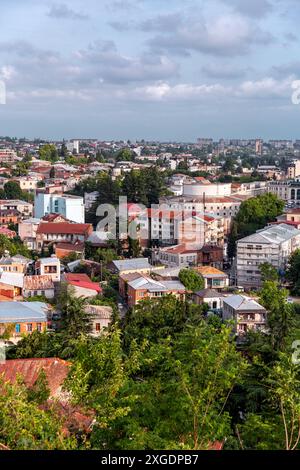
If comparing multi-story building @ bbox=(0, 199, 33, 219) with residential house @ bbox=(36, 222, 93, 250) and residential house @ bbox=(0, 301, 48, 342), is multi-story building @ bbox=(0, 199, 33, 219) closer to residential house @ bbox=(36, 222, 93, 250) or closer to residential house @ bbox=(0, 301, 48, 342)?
residential house @ bbox=(36, 222, 93, 250)

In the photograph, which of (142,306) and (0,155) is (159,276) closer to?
(142,306)

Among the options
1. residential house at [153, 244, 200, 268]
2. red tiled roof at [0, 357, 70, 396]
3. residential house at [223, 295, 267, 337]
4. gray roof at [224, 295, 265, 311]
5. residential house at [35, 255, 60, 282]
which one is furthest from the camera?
residential house at [153, 244, 200, 268]

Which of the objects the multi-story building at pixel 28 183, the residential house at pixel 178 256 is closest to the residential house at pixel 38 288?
the residential house at pixel 178 256

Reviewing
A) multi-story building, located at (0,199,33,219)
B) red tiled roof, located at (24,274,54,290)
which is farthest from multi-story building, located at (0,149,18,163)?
red tiled roof, located at (24,274,54,290)

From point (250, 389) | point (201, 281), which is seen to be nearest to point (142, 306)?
point (201, 281)

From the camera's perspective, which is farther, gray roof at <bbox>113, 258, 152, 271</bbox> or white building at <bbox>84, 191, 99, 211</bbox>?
white building at <bbox>84, 191, 99, 211</bbox>

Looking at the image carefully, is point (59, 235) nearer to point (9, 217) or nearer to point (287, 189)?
point (9, 217)
